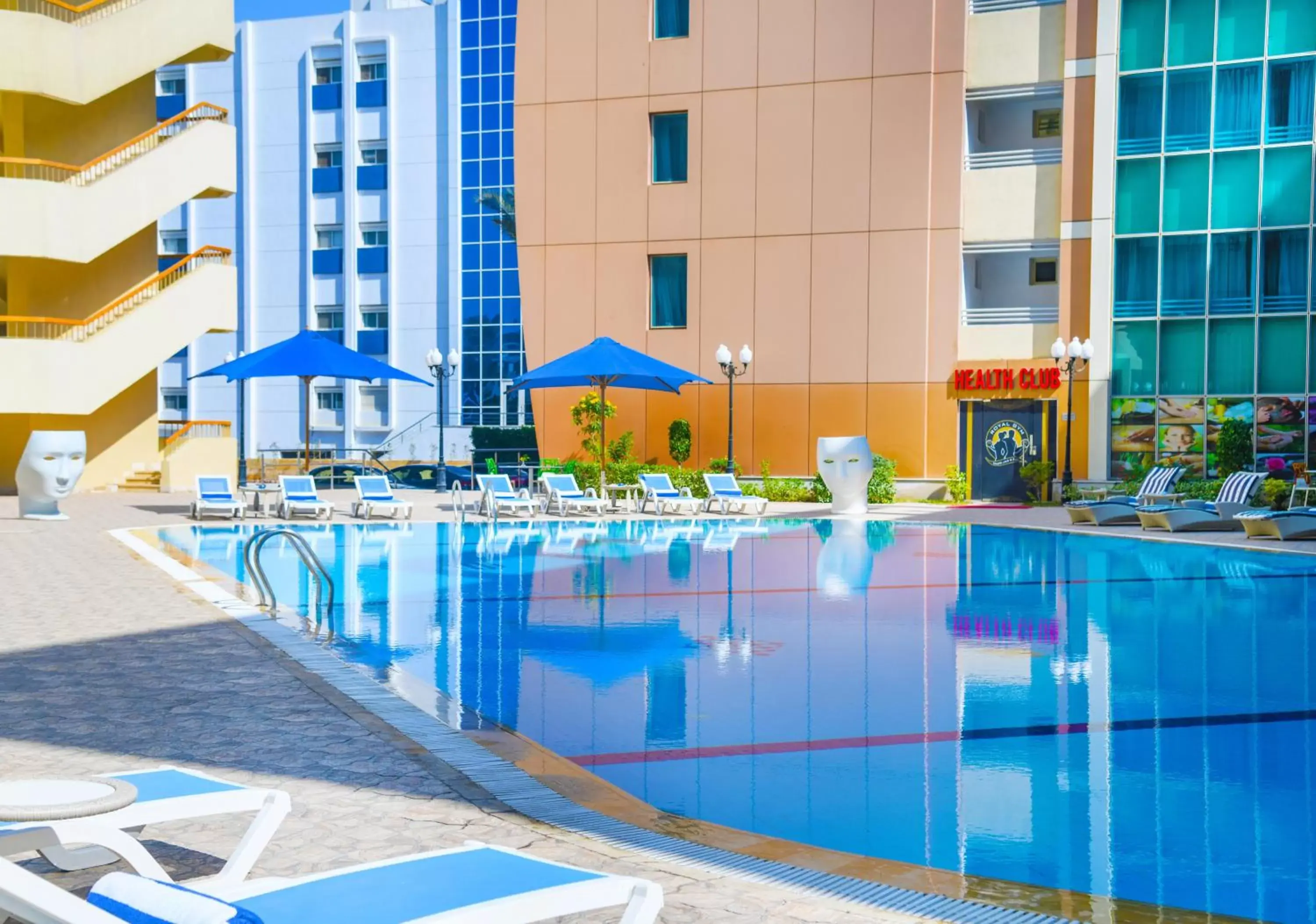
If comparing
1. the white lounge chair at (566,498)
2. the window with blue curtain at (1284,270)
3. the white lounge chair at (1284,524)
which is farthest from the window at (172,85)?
the white lounge chair at (1284,524)

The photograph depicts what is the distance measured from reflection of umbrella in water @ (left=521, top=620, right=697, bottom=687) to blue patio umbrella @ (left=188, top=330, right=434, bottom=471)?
12.1 metres

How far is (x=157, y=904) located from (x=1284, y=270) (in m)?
31.1

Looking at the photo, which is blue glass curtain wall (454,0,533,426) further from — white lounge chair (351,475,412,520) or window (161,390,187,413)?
white lounge chair (351,475,412,520)

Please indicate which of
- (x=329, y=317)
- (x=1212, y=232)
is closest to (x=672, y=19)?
(x=1212, y=232)

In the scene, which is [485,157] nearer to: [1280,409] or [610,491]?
[610,491]

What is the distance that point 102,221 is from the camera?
30.4m

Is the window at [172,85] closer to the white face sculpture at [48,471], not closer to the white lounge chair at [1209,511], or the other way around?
the white face sculpture at [48,471]

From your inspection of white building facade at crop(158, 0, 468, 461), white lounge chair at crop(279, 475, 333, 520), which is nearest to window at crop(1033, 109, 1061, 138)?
white lounge chair at crop(279, 475, 333, 520)

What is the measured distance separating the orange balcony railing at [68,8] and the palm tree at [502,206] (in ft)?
77.0

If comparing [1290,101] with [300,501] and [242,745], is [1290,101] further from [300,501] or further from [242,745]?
[242,745]

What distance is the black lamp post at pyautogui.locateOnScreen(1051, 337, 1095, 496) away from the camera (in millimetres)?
28281

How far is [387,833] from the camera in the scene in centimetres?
521

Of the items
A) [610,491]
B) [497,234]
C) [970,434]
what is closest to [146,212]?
Result: [610,491]

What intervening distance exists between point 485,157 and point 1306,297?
3605 cm
